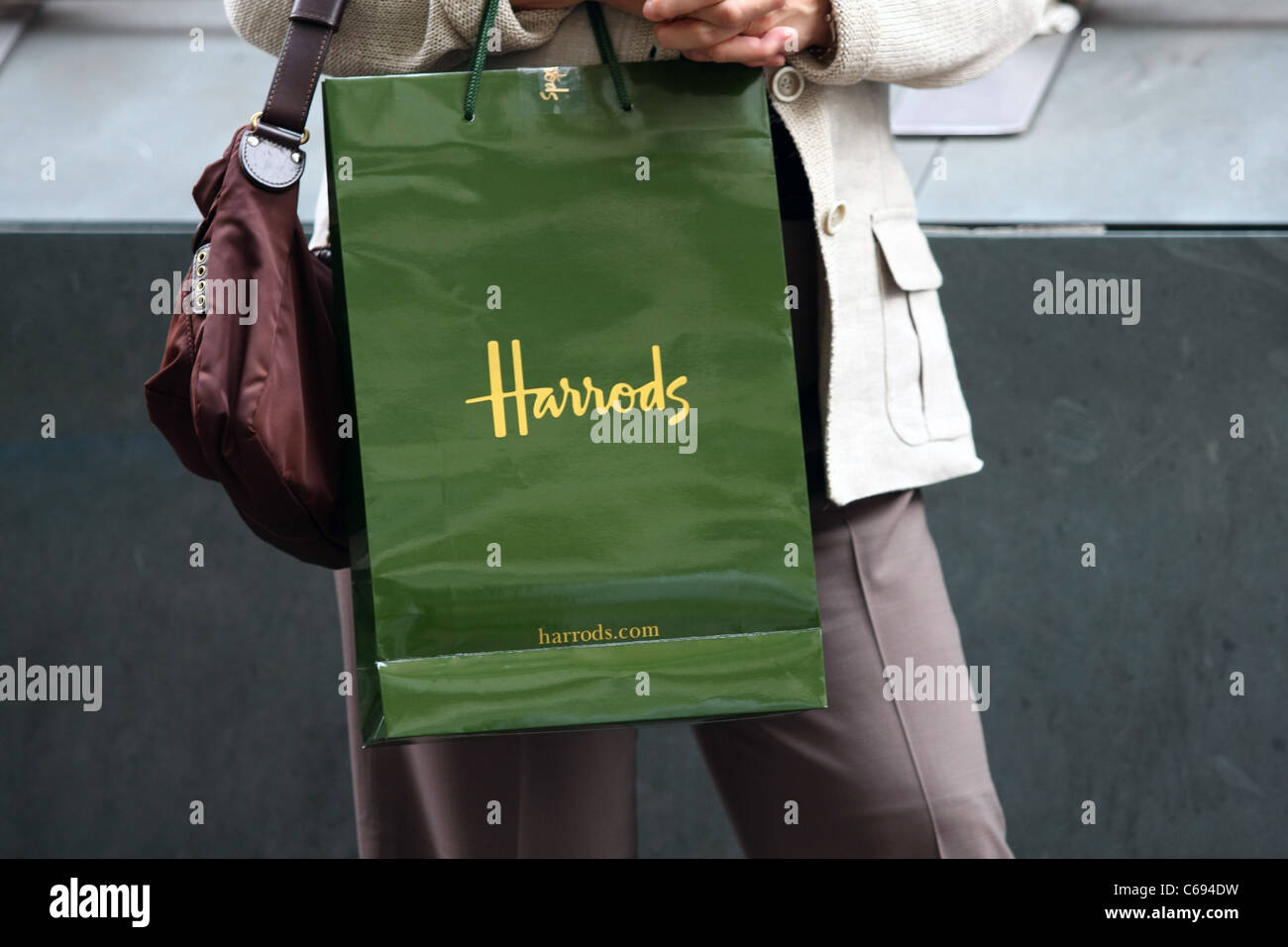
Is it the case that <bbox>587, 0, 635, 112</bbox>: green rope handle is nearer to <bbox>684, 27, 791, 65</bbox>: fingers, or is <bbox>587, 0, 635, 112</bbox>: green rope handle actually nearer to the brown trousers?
<bbox>684, 27, 791, 65</bbox>: fingers

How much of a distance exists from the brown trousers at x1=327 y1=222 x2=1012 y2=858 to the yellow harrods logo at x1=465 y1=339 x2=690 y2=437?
7.9 inches

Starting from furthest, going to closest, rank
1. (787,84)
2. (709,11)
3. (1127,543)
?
1. (1127,543)
2. (787,84)
3. (709,11)

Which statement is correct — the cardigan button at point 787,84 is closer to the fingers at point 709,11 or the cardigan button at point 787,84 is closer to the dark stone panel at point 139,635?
the fingers at point 709,11

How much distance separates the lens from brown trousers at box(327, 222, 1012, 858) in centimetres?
111

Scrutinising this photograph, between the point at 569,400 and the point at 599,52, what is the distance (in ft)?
0.91

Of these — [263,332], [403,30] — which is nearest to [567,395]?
[263,332]

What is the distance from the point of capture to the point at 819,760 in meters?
1.12

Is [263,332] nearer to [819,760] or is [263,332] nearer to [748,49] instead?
[748,49]

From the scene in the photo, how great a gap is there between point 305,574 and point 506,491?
3.85 ft

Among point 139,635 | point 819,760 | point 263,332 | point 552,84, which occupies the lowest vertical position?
point 819,760

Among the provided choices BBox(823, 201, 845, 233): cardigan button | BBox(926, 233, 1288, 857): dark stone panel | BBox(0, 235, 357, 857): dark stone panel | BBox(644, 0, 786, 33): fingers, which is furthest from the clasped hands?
BBox(0, 235, 357, 857): dark stone panel

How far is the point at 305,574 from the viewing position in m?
2.01
